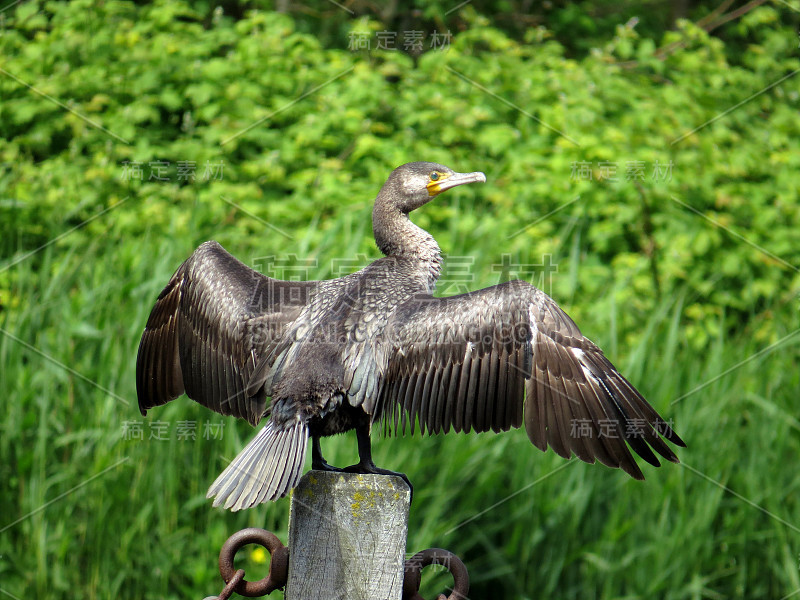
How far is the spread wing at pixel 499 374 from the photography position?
2.69m

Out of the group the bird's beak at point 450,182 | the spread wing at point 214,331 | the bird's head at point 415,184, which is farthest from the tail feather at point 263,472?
the bird's beak at point 450,182

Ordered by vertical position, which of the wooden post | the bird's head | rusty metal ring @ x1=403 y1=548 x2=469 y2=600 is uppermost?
the bird's head

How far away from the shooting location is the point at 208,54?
311 inches

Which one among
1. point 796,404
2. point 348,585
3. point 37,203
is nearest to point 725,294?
point 796,404

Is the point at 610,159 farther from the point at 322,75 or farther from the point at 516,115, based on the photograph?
the point at 322,75

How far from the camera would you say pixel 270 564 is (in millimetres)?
2293

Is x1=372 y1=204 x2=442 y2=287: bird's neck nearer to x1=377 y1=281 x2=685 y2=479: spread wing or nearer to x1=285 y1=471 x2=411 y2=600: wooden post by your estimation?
x1=377 y1=281 x2=685 y2=479: spread wing

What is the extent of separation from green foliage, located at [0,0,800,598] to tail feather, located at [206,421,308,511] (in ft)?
5.60

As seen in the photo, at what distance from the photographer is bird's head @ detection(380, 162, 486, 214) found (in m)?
3.39

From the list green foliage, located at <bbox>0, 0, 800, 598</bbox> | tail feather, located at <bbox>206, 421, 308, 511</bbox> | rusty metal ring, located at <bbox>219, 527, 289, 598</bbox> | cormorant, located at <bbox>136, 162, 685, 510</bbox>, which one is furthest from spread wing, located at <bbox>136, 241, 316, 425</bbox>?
green foliage, located at <bbox>0, 0, 800, 598</bbox>

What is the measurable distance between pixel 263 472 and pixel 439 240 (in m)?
3.74

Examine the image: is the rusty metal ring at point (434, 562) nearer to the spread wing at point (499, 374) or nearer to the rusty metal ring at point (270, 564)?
the rusty metal ring at point (270, 564)

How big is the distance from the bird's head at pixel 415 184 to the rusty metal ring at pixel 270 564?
1473 mm

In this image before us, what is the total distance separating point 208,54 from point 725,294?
188 inches
